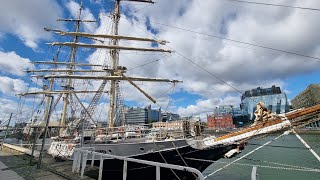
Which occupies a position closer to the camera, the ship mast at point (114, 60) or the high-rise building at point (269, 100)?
the ship mast at point (114, 60)

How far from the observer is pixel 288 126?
30.9ft

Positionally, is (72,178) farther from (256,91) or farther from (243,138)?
(256,91)

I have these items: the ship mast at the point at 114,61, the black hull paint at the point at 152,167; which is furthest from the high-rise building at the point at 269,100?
the black hull paint at the point at 152,167

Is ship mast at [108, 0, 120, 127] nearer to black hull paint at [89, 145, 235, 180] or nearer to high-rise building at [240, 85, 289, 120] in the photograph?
black hull paint at [89, 145, 235, 180]

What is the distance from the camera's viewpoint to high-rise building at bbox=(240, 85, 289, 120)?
457 ft

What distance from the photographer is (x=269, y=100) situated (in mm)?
149750

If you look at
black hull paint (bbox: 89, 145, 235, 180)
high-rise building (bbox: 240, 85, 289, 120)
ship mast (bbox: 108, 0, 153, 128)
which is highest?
high-rise building (bbox: 240, 85, 289, 120)

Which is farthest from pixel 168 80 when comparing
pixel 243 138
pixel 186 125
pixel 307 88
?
pixel 307 88

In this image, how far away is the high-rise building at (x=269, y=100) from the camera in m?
139

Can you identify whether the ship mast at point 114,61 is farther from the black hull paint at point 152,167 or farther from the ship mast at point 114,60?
the black hull paint at point 152,167

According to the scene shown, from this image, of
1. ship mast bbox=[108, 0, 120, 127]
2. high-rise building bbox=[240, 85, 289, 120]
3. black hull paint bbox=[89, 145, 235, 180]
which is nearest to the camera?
black hull paint bbox=[89, 145, 235, 180]

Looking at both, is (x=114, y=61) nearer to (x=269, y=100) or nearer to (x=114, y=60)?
(x=114, y=60)

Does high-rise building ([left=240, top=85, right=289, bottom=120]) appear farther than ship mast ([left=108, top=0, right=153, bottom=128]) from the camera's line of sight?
Yes

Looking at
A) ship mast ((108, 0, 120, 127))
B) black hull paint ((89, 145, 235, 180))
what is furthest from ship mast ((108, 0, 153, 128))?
black hull paint ((89, 145, 235, 180))
